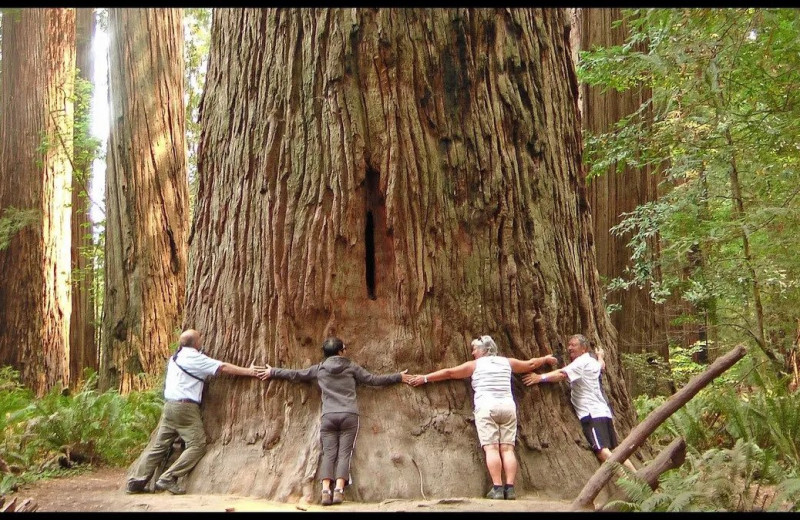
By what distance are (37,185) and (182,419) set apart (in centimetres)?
1174

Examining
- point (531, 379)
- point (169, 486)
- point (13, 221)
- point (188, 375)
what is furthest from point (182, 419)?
point (13, 221)

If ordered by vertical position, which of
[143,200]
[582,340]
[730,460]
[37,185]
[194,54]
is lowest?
[730,460]

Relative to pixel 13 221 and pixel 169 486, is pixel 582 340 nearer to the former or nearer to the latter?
pixel 169 486

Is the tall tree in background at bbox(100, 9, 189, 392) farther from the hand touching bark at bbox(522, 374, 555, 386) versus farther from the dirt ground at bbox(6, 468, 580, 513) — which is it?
the hand touching bark at bbox(522, 374, 555, 386)

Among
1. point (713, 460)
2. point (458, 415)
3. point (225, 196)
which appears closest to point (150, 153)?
point (225, 196)

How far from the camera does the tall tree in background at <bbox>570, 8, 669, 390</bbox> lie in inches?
454

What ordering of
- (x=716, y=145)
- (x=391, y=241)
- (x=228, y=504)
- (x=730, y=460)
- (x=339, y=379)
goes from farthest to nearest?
(x=716, y=145) → (x=730, y=460) → (x=391, y=241) → (x=339, y=379) → (x=228, y=504)

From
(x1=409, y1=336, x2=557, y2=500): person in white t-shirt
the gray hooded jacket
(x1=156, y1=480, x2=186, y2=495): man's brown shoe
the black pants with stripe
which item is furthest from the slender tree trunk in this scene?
(x1=409, y1=336, x2=557, y2=500): person in white t-shirt

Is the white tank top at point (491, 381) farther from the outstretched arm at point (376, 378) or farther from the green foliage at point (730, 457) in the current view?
the green foliage at point (730, 457)

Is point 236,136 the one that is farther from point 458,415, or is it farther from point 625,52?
point 625,52

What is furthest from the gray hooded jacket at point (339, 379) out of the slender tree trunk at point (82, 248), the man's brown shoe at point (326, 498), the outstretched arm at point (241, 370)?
the slender tree trunk at point (82, 248)

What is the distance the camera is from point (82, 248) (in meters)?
20.2

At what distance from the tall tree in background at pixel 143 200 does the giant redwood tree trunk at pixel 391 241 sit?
5949mm

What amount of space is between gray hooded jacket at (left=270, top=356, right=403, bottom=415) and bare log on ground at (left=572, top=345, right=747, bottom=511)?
1.72m
